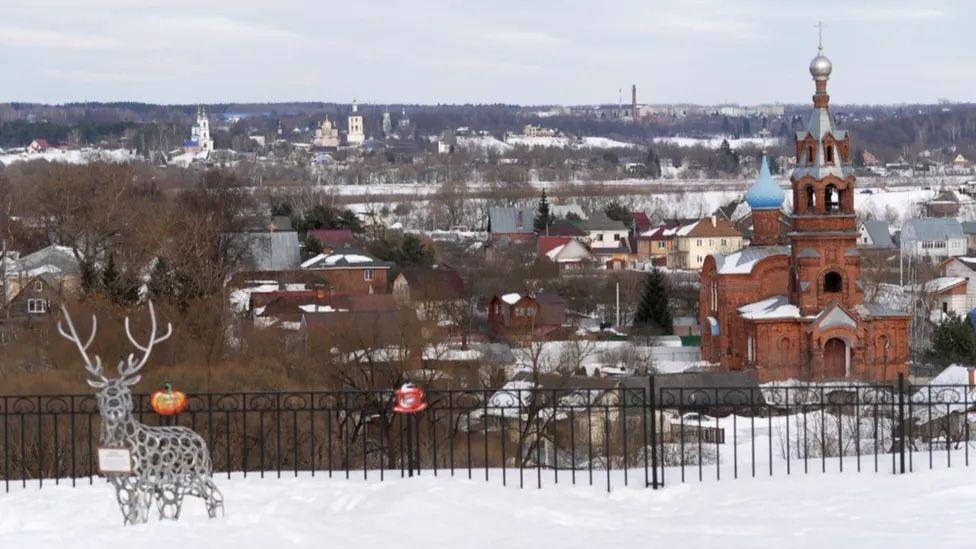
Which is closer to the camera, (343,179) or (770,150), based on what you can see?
(343,179)

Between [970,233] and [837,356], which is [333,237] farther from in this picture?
[837,356]

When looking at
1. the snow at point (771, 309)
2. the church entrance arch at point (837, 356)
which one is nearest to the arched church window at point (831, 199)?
the snow at point (771, 309)

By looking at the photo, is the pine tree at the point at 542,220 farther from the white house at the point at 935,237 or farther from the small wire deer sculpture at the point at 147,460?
the small wire deer sculpture at the point at 147,460

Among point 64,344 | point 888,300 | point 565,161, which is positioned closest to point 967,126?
point 565,161

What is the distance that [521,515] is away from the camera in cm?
880

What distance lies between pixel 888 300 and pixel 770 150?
101627 mm

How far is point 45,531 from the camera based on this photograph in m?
8.47

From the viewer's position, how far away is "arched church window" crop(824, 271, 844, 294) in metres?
27.5

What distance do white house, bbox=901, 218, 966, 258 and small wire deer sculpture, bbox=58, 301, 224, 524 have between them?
50271 millimetres

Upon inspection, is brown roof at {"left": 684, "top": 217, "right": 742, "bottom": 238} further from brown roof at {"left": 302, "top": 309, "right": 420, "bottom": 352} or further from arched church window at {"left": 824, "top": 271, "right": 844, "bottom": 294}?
arched church window at {"left": 824, "top": 271, "right": 844, "bottom": 294}

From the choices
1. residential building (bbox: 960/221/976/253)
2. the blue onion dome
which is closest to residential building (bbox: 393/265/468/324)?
the blue onion dome

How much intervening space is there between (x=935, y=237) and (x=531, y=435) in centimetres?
4452

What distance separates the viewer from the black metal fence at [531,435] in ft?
32.2

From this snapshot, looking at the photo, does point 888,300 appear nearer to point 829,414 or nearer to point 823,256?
point 823,256
